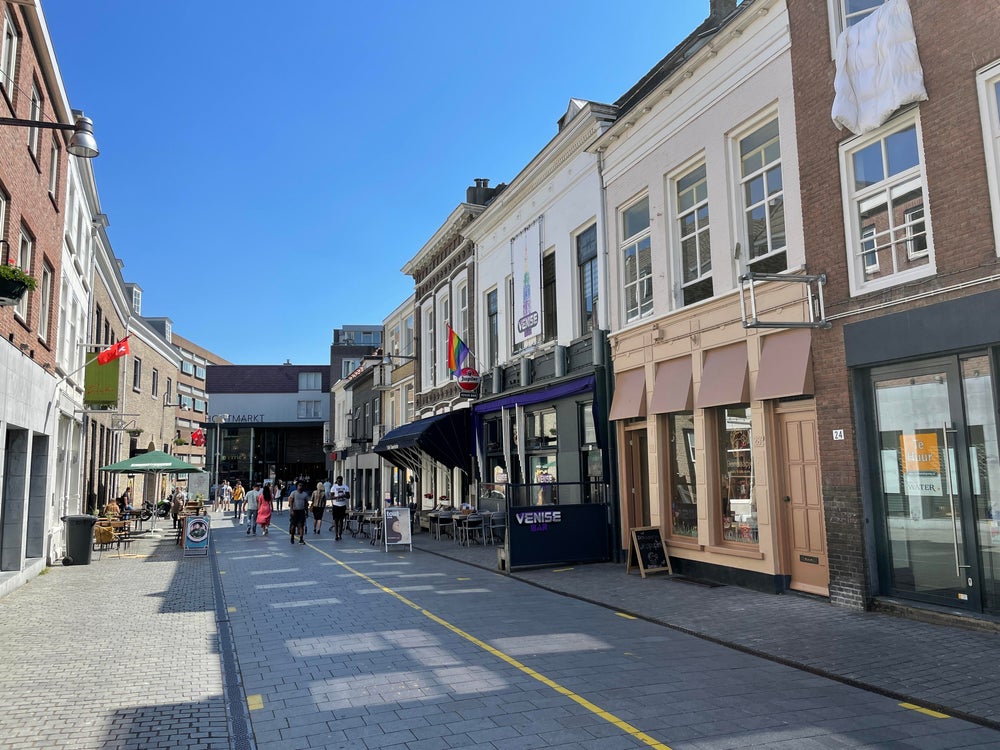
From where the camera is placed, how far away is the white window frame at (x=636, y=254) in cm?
1420

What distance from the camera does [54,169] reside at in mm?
15766

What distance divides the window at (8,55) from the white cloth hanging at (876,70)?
12048 millimetres

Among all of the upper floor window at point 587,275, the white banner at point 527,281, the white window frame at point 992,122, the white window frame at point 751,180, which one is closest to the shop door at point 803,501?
the white window frame at point 751,180

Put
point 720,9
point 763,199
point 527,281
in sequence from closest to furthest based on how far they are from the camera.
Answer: point 763,199
point 720,9
point 527,281

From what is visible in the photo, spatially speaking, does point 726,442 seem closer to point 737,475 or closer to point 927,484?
point 737,475

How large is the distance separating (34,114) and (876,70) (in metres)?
13.9

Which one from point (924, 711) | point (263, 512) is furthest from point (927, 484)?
point (263, 512)

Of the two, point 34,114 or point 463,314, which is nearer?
point 34,114

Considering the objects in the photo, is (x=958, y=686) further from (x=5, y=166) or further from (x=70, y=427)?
(x=70, y=427)

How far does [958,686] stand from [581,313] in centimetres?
1150

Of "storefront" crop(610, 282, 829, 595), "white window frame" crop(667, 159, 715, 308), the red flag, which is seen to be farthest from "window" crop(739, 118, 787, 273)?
the red flag

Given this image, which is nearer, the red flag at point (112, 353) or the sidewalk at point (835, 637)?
the sidewalk at point (835, 637)

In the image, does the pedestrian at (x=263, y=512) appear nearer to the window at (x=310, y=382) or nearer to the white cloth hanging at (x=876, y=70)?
the white cloth hanging at (x=876, y=70)

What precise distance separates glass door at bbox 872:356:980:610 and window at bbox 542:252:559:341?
9.61 m
